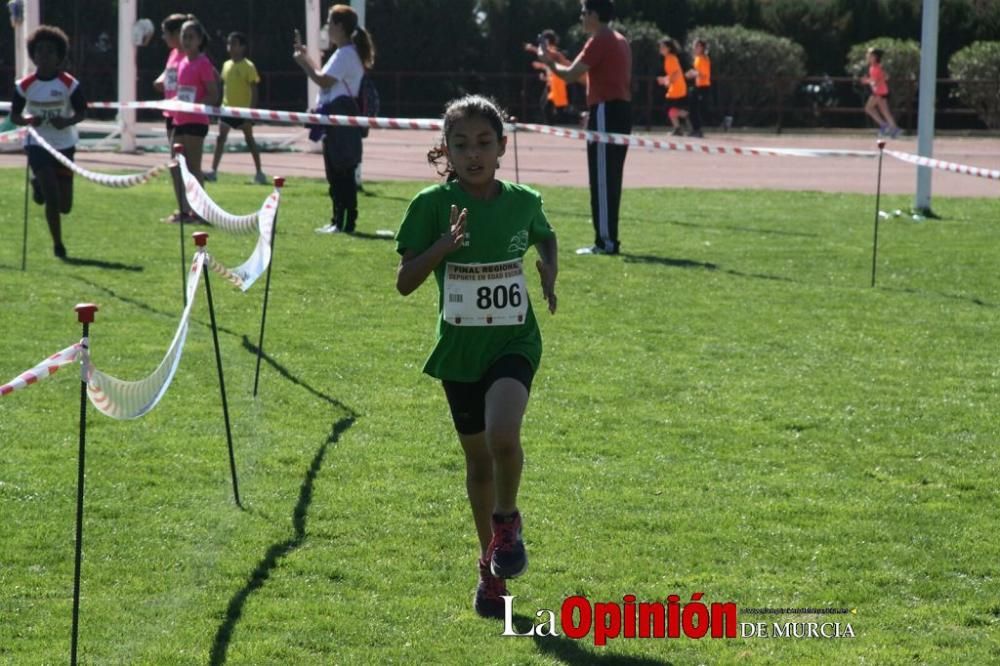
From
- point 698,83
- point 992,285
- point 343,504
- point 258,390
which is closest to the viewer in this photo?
point 343,504

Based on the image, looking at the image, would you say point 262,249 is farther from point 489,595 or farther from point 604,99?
point 604,99

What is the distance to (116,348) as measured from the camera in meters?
10.5

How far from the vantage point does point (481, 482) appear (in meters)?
5.95

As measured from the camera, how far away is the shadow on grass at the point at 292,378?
9.03 meters

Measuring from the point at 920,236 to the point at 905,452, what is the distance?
31.2ft

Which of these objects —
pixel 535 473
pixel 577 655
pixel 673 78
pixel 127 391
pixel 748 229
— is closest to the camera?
pixel 577 655

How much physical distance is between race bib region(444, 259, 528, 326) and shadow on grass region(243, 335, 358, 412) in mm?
3120

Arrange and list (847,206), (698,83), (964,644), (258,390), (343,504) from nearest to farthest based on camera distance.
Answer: (964,644), (343,504), (258,390), (847,206), (698,83)

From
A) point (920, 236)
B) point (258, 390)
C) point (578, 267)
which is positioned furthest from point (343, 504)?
point (920, 236)

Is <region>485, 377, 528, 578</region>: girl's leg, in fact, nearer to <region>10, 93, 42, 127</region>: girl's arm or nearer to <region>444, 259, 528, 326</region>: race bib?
<region>444, 259, 528, 326</region>: race bib

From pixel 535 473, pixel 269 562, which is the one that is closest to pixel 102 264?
pixel 535 473

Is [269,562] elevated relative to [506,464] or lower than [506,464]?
lower

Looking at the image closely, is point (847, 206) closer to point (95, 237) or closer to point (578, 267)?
point (578, 267)

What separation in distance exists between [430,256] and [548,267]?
596 millimetres
